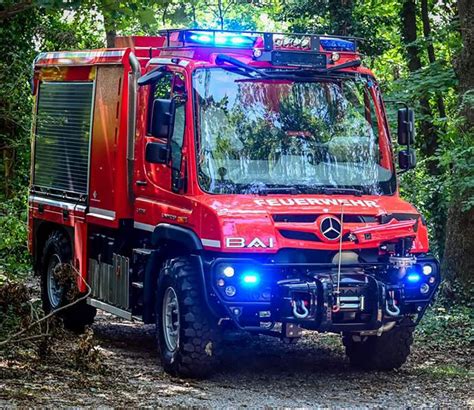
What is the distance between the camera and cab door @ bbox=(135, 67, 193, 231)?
10.1 m

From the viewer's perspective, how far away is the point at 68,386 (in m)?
9.15

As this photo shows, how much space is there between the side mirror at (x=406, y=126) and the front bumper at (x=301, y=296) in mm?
1726

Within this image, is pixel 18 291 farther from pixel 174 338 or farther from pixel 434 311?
pixel 434 311

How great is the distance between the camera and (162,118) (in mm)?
10023

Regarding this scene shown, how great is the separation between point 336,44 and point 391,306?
2.89 metres

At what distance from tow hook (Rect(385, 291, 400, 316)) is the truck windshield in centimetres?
122

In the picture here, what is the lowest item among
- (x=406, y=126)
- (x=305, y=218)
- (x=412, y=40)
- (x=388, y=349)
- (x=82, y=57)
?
(x=388, y=349)

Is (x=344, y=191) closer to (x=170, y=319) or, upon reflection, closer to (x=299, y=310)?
(x=299, y=310)

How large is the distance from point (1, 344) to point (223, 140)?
9.15 feet

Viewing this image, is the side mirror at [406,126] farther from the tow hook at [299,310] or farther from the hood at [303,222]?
the tow hook at [299,310]

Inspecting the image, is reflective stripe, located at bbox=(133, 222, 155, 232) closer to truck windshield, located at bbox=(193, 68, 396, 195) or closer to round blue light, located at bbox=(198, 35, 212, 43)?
truck windshield, located at bbox=(193, 68, 396, 195)

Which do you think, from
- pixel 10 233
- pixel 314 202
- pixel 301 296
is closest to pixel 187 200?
pixel 314 202

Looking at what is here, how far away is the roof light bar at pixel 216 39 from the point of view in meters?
10.5

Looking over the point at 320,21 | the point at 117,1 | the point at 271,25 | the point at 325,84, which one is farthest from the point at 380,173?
the point at 271,25
